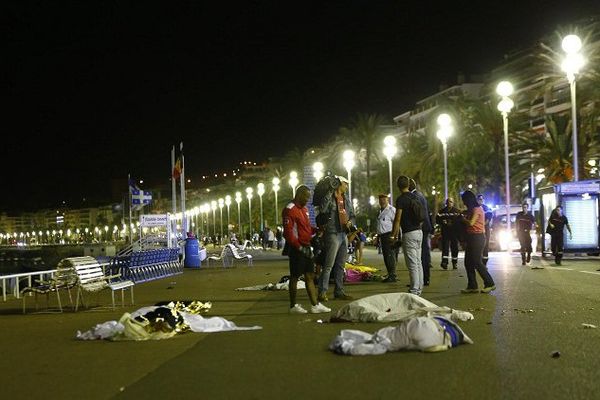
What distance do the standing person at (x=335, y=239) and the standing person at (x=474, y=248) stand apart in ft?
7.19

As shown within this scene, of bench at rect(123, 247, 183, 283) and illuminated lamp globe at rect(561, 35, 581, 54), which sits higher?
illuminated lamp globe at rect(561, 35, 581, 54)

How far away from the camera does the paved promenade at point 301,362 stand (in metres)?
6.62

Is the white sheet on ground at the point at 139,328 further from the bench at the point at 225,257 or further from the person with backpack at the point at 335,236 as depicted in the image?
the bench at the point at 225,257

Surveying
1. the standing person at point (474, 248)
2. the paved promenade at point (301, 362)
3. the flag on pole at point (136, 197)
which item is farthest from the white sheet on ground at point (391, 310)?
the flag on pole at point (136, 197)

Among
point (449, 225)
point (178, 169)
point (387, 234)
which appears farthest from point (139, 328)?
point (178, 169)

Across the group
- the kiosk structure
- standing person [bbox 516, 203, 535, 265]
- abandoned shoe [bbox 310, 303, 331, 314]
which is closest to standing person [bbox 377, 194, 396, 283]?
abandoned shoe [bbox 310, 303, 331, 314]

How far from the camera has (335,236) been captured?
549 inches

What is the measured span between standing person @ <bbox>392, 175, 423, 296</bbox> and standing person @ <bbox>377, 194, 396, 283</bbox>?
14.3 feet

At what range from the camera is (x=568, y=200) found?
29.3 meters

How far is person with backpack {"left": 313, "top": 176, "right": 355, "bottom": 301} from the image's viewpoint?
13792mm

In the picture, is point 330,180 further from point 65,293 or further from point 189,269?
point 189,269

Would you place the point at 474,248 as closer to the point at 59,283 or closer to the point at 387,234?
the point at 387,234

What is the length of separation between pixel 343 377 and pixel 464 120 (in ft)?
189

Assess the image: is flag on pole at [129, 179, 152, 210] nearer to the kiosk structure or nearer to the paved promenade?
the kiosk structure
